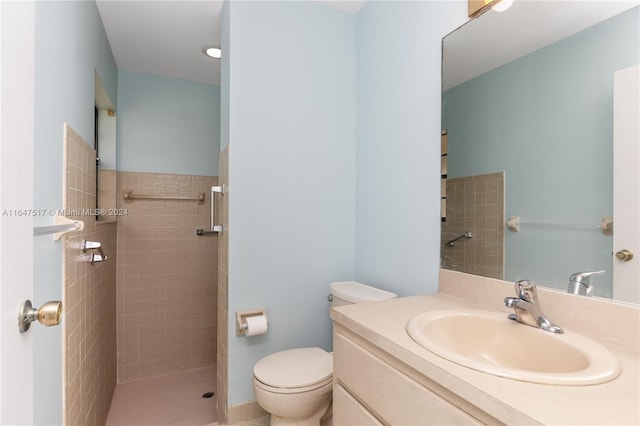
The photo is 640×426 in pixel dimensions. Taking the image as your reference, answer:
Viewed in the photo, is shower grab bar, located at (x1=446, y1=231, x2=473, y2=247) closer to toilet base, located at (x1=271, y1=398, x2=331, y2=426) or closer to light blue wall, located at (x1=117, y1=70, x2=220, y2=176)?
toilet base, located at (x1=271, y1=398, x2=331, y2=426)

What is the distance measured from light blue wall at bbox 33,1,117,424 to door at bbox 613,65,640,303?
1601 millimetres

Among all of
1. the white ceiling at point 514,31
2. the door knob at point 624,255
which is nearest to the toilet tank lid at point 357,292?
the door knob at point 624,255

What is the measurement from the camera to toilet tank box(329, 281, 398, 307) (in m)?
1.64

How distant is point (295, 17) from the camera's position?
6.36 ft

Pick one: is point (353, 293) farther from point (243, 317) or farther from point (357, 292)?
point (243, 317)

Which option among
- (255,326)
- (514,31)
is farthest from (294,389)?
(514,31)

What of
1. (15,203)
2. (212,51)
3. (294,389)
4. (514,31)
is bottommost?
(294,389)

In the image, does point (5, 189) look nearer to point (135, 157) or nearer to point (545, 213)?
point (545, 213)

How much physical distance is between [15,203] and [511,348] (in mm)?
1280

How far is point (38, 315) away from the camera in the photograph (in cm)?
66

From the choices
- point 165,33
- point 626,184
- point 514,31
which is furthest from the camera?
point 165,33

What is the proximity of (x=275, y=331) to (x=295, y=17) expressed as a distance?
184 centimetres

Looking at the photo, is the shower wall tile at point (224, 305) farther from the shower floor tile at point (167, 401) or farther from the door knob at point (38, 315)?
the door knob at point (38, 315)

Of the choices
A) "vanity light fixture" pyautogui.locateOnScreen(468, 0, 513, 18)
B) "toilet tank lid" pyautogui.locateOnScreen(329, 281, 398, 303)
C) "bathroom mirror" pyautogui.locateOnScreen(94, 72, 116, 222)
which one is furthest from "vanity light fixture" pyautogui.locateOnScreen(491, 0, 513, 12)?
"bathroom mirror" pyautogui.locateOnScreen(94, 72, 116, 222)
